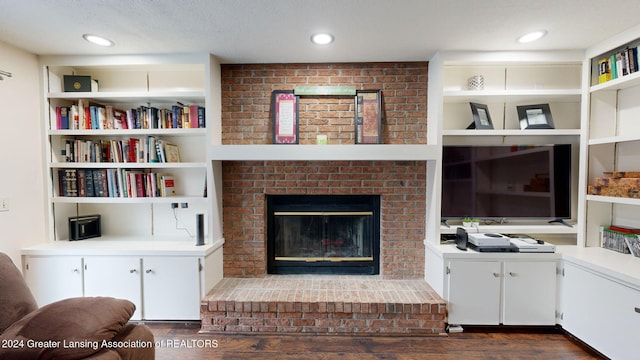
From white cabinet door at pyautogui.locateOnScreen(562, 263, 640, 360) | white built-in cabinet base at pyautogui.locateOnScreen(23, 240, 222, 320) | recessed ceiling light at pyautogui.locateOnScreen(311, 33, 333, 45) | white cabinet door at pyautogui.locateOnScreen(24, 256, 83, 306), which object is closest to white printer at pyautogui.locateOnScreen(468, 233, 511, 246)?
white cabinet door at pyautogui.locateOnScreen(562, 263, 640, 360)

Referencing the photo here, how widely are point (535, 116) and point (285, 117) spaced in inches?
91.2

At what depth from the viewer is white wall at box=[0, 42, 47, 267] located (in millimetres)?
2170

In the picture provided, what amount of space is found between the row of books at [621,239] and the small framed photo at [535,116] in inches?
39.7

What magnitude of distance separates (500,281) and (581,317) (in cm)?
56

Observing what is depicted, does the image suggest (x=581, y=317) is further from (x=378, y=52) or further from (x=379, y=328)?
(x=378, y=52)

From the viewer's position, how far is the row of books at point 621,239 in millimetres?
2102

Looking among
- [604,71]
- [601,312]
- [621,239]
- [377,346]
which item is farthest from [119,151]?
[621,239]

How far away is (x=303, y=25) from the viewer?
1933mm

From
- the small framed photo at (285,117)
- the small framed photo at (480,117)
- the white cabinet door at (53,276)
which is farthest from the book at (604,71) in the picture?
the white cabinet door at (53,276)

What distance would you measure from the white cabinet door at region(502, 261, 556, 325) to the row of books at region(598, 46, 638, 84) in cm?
158

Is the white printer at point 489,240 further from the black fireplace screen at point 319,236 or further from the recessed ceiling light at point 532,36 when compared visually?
the recessed ceiling light at point 532,36

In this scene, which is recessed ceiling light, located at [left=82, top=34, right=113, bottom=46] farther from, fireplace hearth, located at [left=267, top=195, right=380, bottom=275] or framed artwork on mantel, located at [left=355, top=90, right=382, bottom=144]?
framed artwork on mantel, located at [left=355, top=90, right=382, bottom=144]

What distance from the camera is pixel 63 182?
2529 mm

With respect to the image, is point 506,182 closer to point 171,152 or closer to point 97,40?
point 171,152
